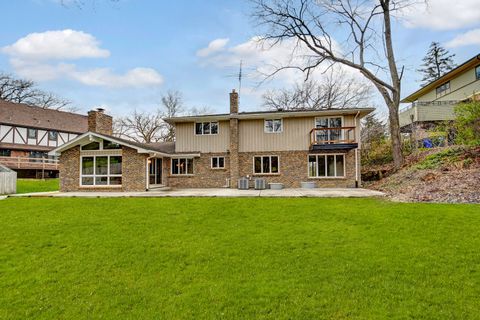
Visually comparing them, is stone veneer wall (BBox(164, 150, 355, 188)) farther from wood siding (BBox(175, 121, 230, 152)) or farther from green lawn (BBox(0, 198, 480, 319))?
green lawn (BBox(0, 198, 480, 319))

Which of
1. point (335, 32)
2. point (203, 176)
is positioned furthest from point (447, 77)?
point (203, 176)

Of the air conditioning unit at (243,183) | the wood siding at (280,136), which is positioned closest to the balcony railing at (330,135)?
the wood siding at (280,136)

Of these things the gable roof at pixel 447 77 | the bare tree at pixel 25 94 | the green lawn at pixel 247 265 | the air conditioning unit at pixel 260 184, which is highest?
the bare tree at pixel 25 94

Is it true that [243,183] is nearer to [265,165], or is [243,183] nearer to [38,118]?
[265,165]

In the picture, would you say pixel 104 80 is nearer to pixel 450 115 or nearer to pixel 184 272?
pixel 184 272

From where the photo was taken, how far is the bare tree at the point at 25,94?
1510 inches

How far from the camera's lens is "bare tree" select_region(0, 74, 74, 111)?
3834cm

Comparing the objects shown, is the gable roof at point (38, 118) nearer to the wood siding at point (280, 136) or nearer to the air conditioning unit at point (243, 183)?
the wood siding at point (280, 136)

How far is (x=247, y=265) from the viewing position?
15.9ft

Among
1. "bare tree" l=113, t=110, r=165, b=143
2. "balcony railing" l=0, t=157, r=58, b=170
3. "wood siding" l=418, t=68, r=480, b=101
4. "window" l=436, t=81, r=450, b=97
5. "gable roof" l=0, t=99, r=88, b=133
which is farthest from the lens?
"bare tree" l=113, t=110, r=165, b=143

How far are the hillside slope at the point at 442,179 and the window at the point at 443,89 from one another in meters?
11.9

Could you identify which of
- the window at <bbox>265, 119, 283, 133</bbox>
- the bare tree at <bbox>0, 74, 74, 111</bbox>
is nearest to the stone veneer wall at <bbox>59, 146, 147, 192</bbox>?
the window at <bbox>265, 119, 283, 133</bbox>

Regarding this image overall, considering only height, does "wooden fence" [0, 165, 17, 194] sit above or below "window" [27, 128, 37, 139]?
below

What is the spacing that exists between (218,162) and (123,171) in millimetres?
5608
